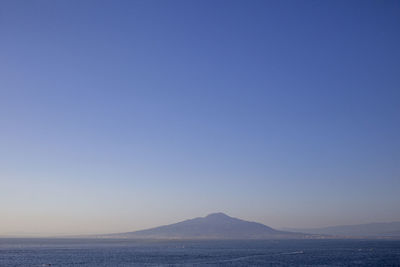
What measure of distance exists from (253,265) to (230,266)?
441cm

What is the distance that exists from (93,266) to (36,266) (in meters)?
9.30

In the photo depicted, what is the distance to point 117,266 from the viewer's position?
64.9m

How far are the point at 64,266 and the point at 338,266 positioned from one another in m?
43.9

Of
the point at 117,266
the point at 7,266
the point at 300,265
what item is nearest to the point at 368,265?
the point at 300,265

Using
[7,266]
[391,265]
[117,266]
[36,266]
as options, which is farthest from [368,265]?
[7,266]

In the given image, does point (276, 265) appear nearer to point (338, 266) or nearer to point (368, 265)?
point (338, 266)

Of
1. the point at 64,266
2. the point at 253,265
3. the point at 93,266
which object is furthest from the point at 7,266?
the point at 253,265

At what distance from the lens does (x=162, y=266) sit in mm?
64000

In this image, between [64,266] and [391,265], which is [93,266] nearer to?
[64,266]

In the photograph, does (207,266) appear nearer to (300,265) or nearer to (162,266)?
(162,266)

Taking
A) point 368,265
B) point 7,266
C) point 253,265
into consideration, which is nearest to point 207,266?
point 253,265

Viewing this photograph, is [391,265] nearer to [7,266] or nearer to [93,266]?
[93,266]

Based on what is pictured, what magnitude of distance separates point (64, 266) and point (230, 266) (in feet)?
89.0

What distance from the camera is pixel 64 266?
219ft
